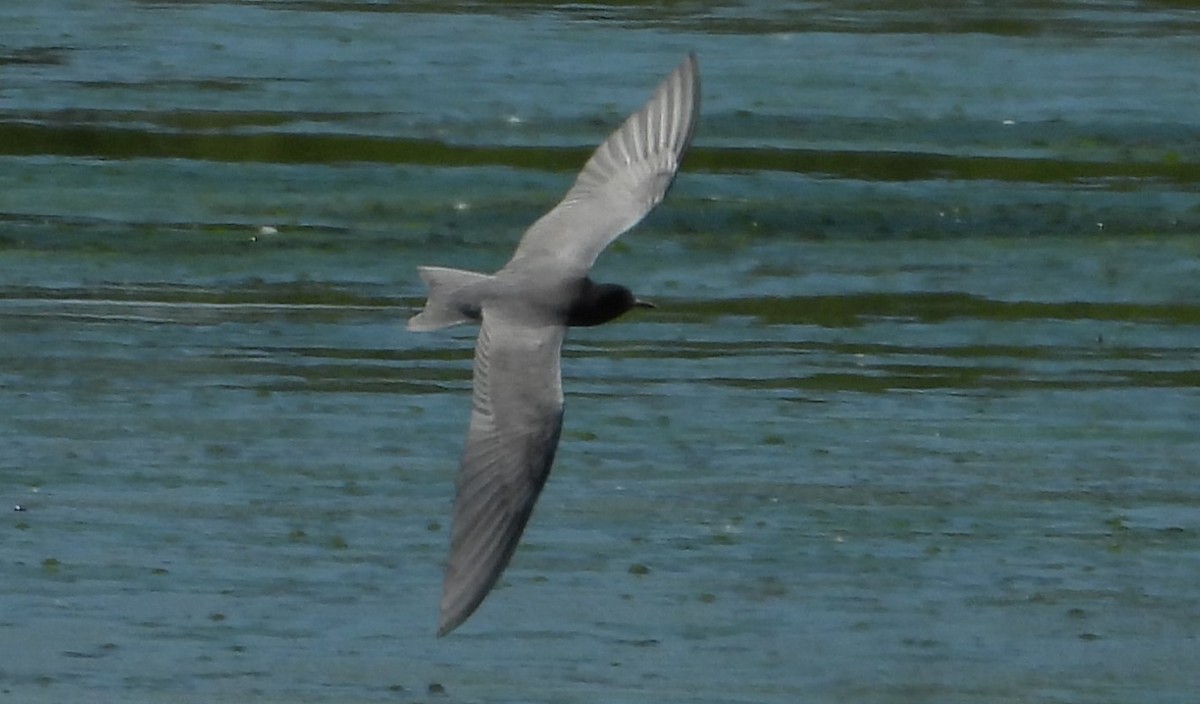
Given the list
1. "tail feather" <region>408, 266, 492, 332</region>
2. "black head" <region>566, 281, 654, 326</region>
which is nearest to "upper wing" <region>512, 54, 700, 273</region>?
"black head" <region>566, 281, 654, 326</region>

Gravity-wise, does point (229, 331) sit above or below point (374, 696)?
below

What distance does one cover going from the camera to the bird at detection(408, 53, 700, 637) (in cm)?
559

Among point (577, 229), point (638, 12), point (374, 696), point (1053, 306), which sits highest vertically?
point (577, 229)

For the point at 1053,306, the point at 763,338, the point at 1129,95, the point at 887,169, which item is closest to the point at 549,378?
the point at 763,338

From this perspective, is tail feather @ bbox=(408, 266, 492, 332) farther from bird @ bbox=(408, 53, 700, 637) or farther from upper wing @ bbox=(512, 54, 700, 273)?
upper wing @ bbox=(512, 54, 700, 273)

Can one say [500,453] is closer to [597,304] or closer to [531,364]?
[531,364]

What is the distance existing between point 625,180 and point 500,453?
1515 millimetres

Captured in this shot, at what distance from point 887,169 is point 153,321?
4144 millimetres

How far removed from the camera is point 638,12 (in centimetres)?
1708

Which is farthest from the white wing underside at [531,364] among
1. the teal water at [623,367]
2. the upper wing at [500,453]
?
the teal water at [623,367]

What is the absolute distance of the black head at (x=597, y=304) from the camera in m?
6.41

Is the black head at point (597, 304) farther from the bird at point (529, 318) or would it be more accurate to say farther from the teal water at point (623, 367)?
the teal water at point (623, 367)

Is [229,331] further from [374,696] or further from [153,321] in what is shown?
[374,696]

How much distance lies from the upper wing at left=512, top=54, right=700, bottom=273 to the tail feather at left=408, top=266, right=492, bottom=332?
34cm
